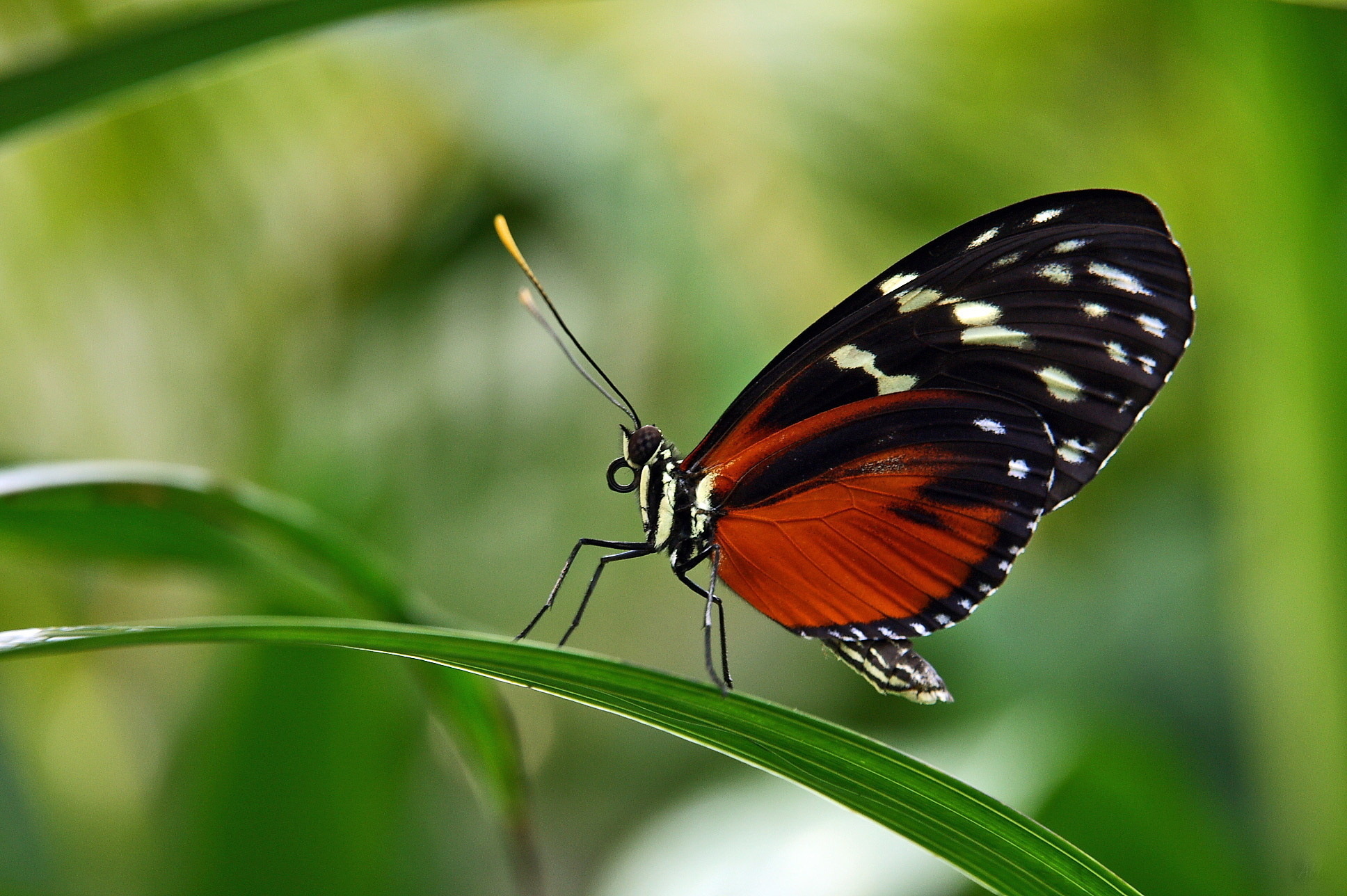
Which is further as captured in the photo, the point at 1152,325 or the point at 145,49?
the point at 1152,325

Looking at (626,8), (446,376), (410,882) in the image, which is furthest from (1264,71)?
(446,376)

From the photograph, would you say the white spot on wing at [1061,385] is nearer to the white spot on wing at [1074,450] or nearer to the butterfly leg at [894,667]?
the white spot on wing at [1074,450]

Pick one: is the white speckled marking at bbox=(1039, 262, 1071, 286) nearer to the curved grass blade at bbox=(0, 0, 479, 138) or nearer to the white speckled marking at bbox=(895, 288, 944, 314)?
the white speckled marking at bbox=(895, 288, 944, 314)

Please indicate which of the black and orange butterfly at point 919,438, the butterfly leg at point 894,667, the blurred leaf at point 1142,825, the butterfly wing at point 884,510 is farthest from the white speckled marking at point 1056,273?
the blurred leaf at point 1142,825

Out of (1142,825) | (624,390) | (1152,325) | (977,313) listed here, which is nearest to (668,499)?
(977,313)

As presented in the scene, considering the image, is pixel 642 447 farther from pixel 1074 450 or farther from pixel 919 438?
pixel 1074 450

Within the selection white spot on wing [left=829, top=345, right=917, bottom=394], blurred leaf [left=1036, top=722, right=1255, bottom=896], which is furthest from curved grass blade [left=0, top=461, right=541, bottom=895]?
blurred leaf [left=1036, top=722, right=1255, bottom=896]
